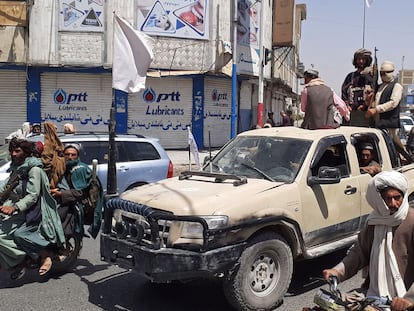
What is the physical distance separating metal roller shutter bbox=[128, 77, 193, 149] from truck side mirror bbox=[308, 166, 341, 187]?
647 inches

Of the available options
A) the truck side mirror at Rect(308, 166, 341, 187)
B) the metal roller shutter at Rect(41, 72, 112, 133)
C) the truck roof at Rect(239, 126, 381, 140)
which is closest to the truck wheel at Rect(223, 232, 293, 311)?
the truck side mirror at Rect(308, 166, 341, 187)

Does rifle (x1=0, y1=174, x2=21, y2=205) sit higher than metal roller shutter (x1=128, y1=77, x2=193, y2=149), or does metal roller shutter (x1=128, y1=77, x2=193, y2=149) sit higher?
metal roller shutter (x1=128, y1=77, x2=193, y2=149)

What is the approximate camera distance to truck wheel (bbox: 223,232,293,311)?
14.6 feet

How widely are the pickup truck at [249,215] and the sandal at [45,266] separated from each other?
928mm

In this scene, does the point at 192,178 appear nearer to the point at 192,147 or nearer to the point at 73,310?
the point at 73,310

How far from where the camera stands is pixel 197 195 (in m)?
4.71

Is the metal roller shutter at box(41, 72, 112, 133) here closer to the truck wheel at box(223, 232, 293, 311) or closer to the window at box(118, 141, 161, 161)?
the window at box(118, 141, 161, 161)

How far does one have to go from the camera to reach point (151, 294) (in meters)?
5.29

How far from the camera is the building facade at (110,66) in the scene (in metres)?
19.3

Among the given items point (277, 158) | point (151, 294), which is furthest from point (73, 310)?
point (277, 158)

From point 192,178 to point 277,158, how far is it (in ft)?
3.11

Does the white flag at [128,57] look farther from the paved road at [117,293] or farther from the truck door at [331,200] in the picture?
the truck door at [331,200]

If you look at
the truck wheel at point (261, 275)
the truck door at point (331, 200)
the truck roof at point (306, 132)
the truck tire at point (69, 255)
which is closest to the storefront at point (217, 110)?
the truck roof at point (306, 132)

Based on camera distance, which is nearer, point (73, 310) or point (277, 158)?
point (73, 310)
